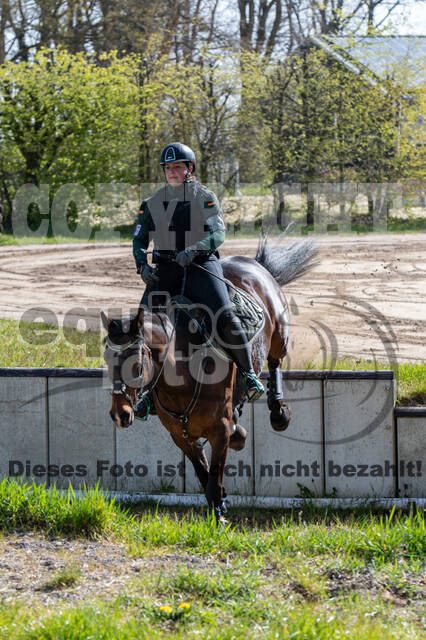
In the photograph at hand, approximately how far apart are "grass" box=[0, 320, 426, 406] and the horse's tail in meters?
1.25

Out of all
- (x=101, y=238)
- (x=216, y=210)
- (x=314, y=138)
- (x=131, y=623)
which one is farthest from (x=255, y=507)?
(x=314, y=138)

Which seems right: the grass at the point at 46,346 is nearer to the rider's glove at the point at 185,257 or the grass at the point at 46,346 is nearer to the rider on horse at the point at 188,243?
the rider on horse at the point at 188,243

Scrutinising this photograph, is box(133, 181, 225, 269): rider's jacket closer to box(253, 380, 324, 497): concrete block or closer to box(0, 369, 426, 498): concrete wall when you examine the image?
box(0, 369, 426, 498): concrete wall

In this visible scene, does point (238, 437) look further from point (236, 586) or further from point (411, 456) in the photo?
point (236, 586)

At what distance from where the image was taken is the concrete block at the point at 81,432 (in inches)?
285

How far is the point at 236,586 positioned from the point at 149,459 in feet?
10.6

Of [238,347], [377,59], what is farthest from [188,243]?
[377,59]

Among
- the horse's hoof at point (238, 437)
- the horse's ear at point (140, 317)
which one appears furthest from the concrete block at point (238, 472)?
the horse's ear at point (140, 317)

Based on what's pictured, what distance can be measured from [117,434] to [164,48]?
2830 centimetres

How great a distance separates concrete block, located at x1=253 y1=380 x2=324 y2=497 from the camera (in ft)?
23.5

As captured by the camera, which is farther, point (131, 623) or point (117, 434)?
point (117, 434)

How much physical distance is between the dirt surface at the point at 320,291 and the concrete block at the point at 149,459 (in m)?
2.17

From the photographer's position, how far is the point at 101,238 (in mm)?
24219

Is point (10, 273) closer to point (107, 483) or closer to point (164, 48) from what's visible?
point (107, 483)
